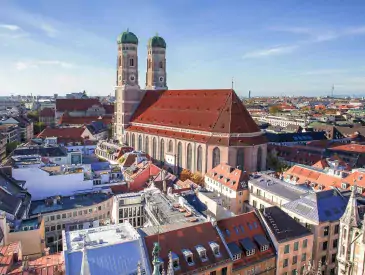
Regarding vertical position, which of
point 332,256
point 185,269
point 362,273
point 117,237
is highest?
point 362,273

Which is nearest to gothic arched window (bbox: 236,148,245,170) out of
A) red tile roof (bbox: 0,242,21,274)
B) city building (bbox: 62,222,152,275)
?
city building (bbox: 62,222,152,275)

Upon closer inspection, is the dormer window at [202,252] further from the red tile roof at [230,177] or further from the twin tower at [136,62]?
the twin tower at [136,62]

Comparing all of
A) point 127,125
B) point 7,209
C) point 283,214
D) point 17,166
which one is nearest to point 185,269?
point 283,214

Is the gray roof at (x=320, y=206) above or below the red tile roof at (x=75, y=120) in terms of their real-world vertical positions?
below

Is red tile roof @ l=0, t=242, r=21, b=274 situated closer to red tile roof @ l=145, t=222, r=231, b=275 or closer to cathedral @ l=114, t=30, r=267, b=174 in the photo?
red tile roof @ l=145, t=222, r=231, b=275

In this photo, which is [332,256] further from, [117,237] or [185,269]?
[117,237]

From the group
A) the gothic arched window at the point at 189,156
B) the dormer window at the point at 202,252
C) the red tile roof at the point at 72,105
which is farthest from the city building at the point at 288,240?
the red tile roof at the point at 72,105
